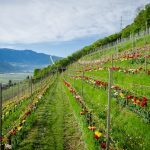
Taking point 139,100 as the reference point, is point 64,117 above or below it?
below

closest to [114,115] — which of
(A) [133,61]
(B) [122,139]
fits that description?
(B) [122,139]

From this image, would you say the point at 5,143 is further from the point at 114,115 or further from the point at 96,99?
the point at 96,99

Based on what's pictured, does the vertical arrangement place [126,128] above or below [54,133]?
above

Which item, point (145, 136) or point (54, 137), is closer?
point (145, 136)

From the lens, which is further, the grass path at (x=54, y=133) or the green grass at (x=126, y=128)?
the grass path at (x=54, y=133)

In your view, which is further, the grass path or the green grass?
the grass path

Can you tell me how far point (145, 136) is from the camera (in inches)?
404

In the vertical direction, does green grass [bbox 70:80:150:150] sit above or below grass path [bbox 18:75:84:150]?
above

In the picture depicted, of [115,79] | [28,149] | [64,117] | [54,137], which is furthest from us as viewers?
[115,79]

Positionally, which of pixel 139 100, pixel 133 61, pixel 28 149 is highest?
pixel 133 61

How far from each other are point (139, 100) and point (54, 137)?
3.90 metres

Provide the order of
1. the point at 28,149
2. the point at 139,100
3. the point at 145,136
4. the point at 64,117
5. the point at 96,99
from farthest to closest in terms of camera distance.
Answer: the point at 96,99 → the point at 64,117 → the point at 139,100 → the point at 28,149 → the point at 145,136

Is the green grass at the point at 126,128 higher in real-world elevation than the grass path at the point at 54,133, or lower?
higher

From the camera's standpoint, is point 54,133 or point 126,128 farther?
point 54,133
